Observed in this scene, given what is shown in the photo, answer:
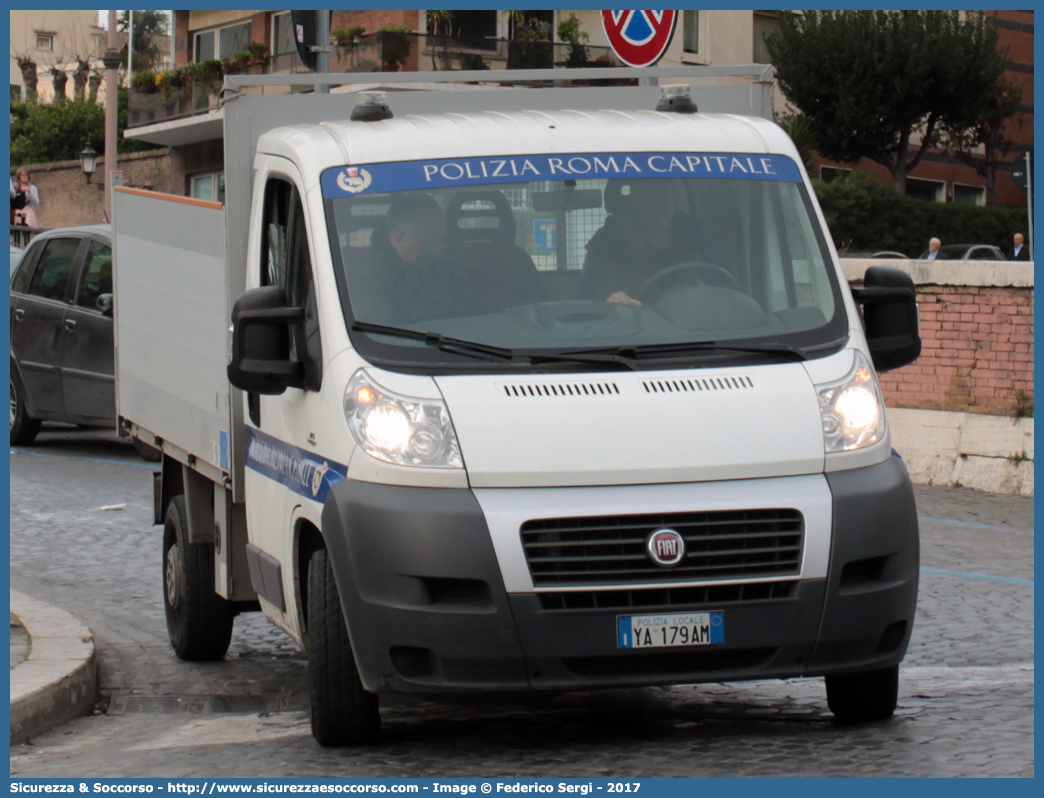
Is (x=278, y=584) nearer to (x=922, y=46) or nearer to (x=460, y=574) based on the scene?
(x=460, y=574)

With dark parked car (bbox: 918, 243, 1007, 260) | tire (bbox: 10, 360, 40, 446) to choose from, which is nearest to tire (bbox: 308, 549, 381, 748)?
tire (bbox: 10, 360, 40, 446)

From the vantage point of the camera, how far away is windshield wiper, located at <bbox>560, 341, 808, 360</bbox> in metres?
5.71

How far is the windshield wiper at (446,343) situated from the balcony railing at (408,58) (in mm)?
28739

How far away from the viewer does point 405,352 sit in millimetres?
5656

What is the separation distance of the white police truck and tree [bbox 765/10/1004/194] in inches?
1517

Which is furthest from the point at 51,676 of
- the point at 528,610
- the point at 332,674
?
the point at 528,610

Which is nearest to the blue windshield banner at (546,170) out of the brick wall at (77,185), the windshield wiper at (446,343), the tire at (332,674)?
the windshield wiper at (446,343)

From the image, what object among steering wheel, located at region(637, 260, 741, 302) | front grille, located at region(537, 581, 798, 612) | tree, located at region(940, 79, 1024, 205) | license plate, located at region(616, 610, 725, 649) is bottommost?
license plate, located at region(616, 610, 725, 649)

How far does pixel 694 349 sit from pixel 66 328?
1071 centimetres

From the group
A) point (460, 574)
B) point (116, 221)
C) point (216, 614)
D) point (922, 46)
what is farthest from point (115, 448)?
point (922, 46)

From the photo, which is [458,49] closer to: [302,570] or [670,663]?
[302,570]

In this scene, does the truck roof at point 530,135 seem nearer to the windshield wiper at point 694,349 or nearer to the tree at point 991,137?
the windshield wiper at point 694,349

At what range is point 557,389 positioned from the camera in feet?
18.0

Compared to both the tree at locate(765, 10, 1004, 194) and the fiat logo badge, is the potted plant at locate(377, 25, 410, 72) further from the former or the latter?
the fiat logo badge
